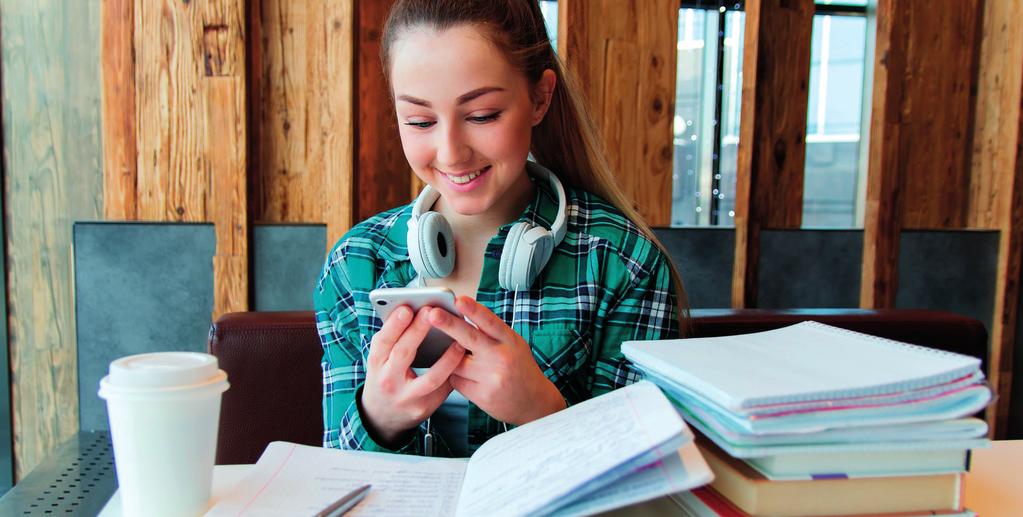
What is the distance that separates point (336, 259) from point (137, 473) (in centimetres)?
70

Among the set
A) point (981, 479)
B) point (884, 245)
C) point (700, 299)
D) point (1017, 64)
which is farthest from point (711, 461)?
point (1017, 64)

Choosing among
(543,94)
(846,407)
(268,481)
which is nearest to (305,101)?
(543,94)

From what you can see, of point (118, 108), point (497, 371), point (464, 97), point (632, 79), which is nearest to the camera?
point (497, 371)

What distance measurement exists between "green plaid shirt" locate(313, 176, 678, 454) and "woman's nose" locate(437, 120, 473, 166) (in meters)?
0.17

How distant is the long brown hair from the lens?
3.66 feet

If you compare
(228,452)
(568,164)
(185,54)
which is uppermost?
(185,54)

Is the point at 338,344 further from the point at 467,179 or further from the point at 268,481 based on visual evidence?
the point at 268,481

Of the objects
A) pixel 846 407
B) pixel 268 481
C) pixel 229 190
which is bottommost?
pixel 268 481

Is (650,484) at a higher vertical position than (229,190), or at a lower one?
lower

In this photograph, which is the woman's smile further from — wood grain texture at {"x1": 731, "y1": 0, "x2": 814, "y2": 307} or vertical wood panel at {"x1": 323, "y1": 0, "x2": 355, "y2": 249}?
wood grain texture at {"x1": 731, "y1": 0, "x2": 814, "y2": 307}

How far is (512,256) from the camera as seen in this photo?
1.10 m

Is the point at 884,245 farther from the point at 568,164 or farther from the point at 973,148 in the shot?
the point at 568,164

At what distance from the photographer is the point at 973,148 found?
3.09 m

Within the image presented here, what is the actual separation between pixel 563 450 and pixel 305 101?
2.29 m
